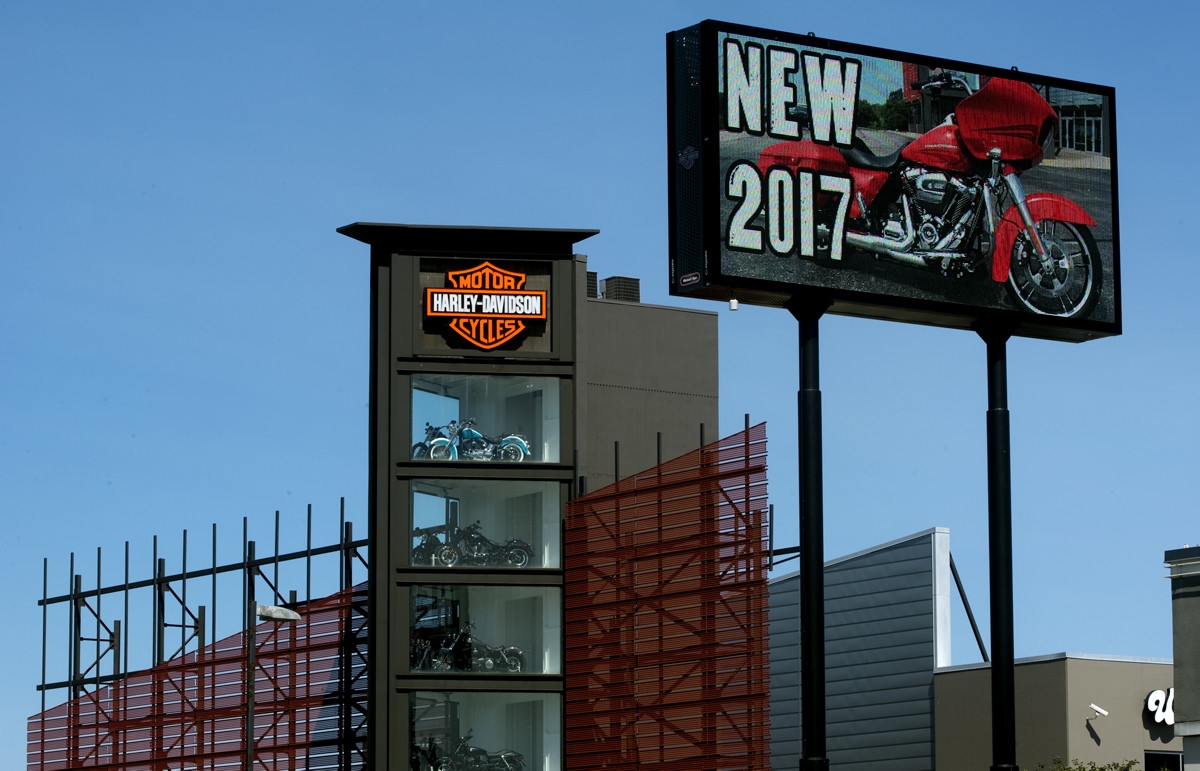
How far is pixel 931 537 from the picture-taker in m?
51.9

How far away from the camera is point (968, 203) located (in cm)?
4669

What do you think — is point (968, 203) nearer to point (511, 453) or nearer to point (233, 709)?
point (511, 453)

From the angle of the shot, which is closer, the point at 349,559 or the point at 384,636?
the point at 384,636

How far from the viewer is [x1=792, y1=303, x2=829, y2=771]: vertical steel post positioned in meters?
42.7

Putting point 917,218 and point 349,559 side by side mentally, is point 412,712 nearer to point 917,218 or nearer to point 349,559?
point 349,559

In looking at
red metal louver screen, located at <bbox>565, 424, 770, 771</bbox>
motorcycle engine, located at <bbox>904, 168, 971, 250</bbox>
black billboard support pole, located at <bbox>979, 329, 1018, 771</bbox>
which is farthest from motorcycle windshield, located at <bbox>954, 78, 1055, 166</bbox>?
red metal louver screen, located at <bbox>565, 424, 770, 771</bbox>

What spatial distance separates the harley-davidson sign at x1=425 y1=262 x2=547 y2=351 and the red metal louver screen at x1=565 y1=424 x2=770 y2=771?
15.4 feet

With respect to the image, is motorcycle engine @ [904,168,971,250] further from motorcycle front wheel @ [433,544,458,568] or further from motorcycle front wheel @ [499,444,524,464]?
motorcycle front wheel @ [433,544,458,568]

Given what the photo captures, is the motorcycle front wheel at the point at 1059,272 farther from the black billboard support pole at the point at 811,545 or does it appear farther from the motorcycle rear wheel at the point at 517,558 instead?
the motorcycle rear wheel at the point at 517,558

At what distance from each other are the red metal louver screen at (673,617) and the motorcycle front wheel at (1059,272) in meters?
6.77

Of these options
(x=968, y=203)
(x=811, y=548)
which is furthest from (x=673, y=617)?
(x=968, y=203)

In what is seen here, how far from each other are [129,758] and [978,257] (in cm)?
2948

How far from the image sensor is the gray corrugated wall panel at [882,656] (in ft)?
171

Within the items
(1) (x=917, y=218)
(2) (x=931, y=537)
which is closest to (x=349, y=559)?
(2) (x=931, y=537)
